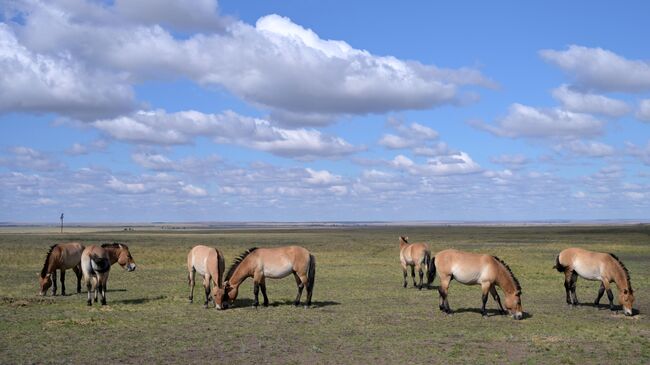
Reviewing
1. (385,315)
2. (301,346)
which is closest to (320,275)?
(385,315)

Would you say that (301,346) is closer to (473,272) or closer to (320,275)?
(473,272)

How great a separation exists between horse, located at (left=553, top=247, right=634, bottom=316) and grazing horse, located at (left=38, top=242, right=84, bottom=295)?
54.0 feet

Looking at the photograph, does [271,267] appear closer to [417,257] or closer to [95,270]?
[95,270]

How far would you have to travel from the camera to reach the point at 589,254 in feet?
61.1

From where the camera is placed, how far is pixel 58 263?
21.6 metres

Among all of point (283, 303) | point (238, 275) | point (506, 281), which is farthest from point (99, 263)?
point (506, 281)

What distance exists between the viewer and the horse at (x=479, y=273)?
54.7 feet

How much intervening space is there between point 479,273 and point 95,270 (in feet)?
36.1

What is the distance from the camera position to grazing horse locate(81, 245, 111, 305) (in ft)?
59.6

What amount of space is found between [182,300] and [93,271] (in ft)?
9.64

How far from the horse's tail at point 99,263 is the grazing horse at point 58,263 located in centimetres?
376

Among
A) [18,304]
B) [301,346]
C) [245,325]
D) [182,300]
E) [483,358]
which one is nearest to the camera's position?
[483,358]

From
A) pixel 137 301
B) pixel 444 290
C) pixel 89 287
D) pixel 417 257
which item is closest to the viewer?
pixel 444 290

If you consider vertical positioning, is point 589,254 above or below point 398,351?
above
